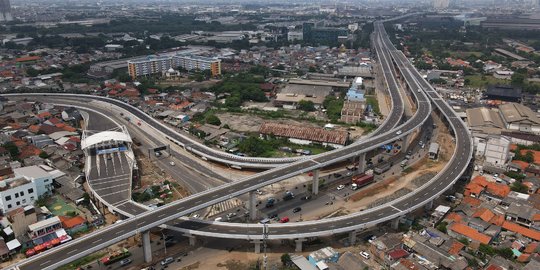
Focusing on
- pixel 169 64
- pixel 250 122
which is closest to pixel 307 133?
pixel 250 122

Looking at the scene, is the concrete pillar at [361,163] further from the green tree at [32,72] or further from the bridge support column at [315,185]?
the green tree at [32,72]

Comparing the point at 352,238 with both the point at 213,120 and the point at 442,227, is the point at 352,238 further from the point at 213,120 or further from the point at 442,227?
the point at 213,120

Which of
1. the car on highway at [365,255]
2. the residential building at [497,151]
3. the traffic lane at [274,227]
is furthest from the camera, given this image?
the residential building at [497,151]

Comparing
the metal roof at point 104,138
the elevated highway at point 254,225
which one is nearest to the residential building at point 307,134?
the elevated highway at point 254,225

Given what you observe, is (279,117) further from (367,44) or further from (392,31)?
(392,31)

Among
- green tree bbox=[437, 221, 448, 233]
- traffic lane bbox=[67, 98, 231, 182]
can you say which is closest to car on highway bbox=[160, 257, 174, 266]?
traffic lane bbox=[67, 98, 231, 182]

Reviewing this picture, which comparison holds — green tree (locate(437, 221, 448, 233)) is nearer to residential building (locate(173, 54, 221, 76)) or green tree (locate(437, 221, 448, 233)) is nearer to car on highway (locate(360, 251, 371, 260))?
car on highway (locate(360, 251, 371, 260))
